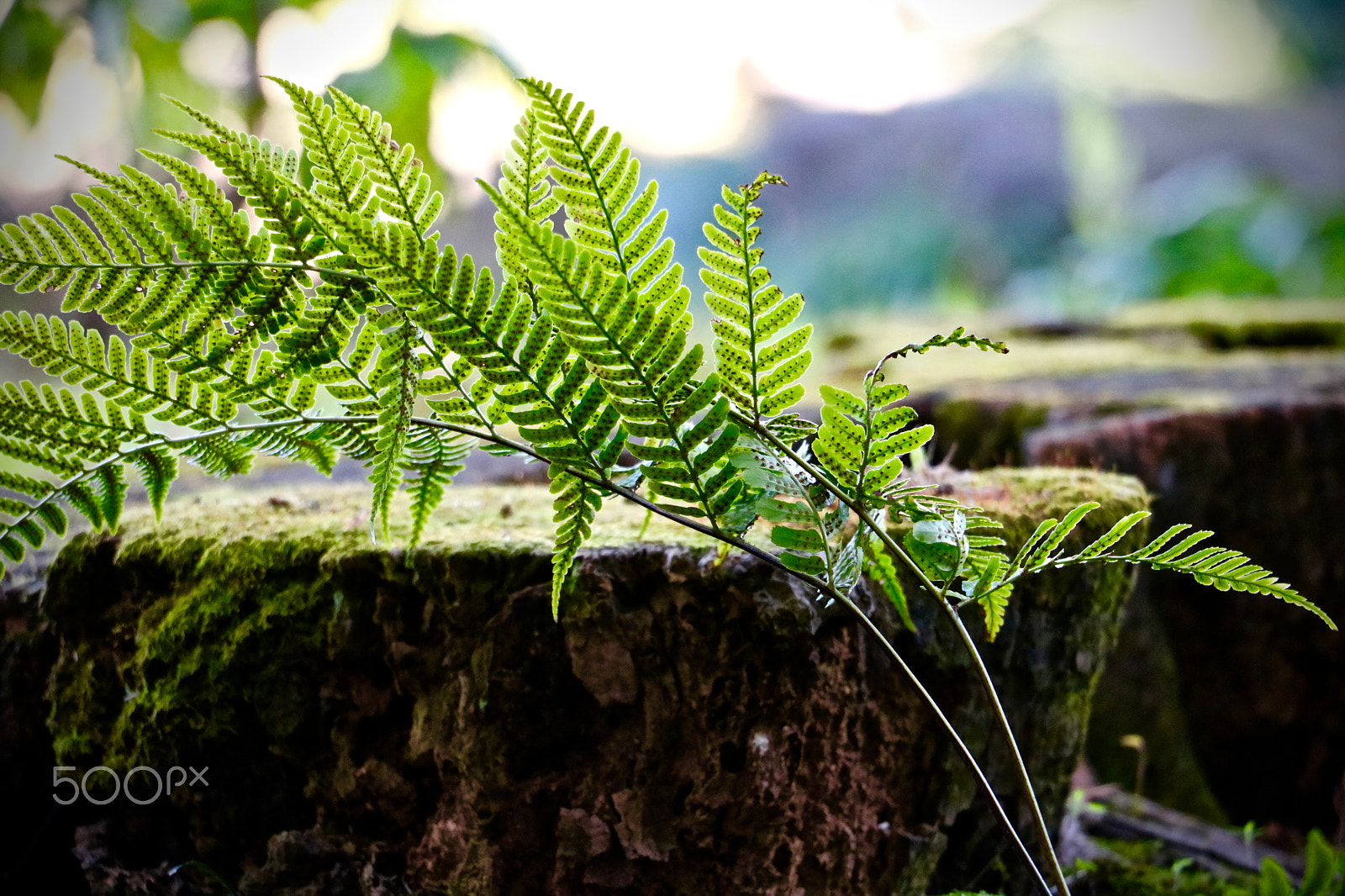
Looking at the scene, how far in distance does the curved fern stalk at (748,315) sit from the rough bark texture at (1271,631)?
2.21m

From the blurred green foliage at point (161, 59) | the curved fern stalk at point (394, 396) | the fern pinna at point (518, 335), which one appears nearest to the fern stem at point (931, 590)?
the fern pinna at point (518, 335)

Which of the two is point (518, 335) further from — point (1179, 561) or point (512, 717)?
point (1179, 561)

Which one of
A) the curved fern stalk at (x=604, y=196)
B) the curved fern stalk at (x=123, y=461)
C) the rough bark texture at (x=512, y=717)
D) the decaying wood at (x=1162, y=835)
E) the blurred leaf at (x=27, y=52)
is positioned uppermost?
the blurred leaf at (x=27, y=52)

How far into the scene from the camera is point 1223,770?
2.79m

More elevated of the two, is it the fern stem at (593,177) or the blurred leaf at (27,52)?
the blurred leaf at (27,52)

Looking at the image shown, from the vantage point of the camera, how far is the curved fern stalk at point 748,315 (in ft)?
2.35

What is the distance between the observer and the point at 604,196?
72cm

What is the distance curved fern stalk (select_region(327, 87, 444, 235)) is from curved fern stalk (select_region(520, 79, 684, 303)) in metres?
0.13

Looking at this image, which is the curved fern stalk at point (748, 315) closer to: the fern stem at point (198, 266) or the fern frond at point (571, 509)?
the fern frond at point (571, 509)

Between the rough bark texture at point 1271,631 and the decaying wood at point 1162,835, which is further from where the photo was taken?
the rough bark texture at point 1271,631

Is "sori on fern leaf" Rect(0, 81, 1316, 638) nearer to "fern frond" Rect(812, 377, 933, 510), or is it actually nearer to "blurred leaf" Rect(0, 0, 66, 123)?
"fern frond" Rect(812, 377, 933, 510)

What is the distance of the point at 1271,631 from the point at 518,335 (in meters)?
3.11

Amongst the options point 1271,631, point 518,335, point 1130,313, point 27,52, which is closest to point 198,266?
point 518,335

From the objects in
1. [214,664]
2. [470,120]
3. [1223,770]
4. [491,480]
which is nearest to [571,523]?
[214,664]
